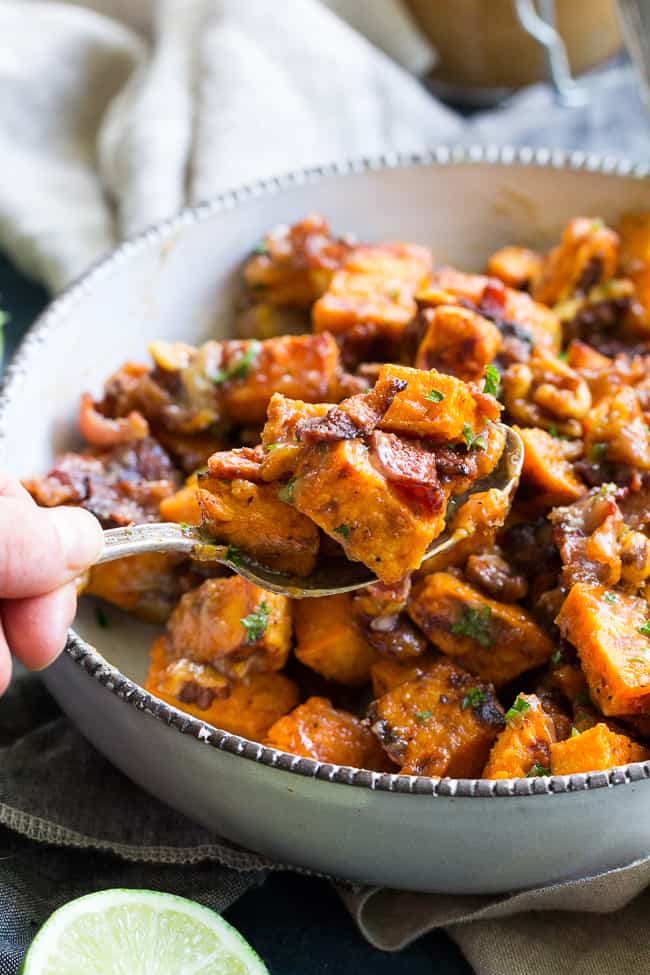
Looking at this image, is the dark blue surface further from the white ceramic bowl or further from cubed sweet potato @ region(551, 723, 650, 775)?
cubed sweet potato @ region(551, 723, 650, 775)

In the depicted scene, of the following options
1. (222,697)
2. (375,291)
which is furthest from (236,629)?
(375,291)

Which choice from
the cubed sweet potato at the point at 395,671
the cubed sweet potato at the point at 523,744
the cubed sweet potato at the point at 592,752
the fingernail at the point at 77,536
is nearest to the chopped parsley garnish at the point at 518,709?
the cubed sweet potato at the point at 523,744

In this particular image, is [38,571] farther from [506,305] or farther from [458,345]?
[506,305]

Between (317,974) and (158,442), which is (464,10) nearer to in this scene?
(158,442)

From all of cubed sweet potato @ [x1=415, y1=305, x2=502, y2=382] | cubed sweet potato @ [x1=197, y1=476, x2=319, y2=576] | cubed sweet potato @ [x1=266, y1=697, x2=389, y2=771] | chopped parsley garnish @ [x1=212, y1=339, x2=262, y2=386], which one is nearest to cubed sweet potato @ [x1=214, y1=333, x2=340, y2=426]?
chopped parsley garnish @ [x1=212, y1=339, x2=262, y2=386]

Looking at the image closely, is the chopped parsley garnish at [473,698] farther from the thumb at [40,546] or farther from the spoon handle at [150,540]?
the thumb at [40,546]
